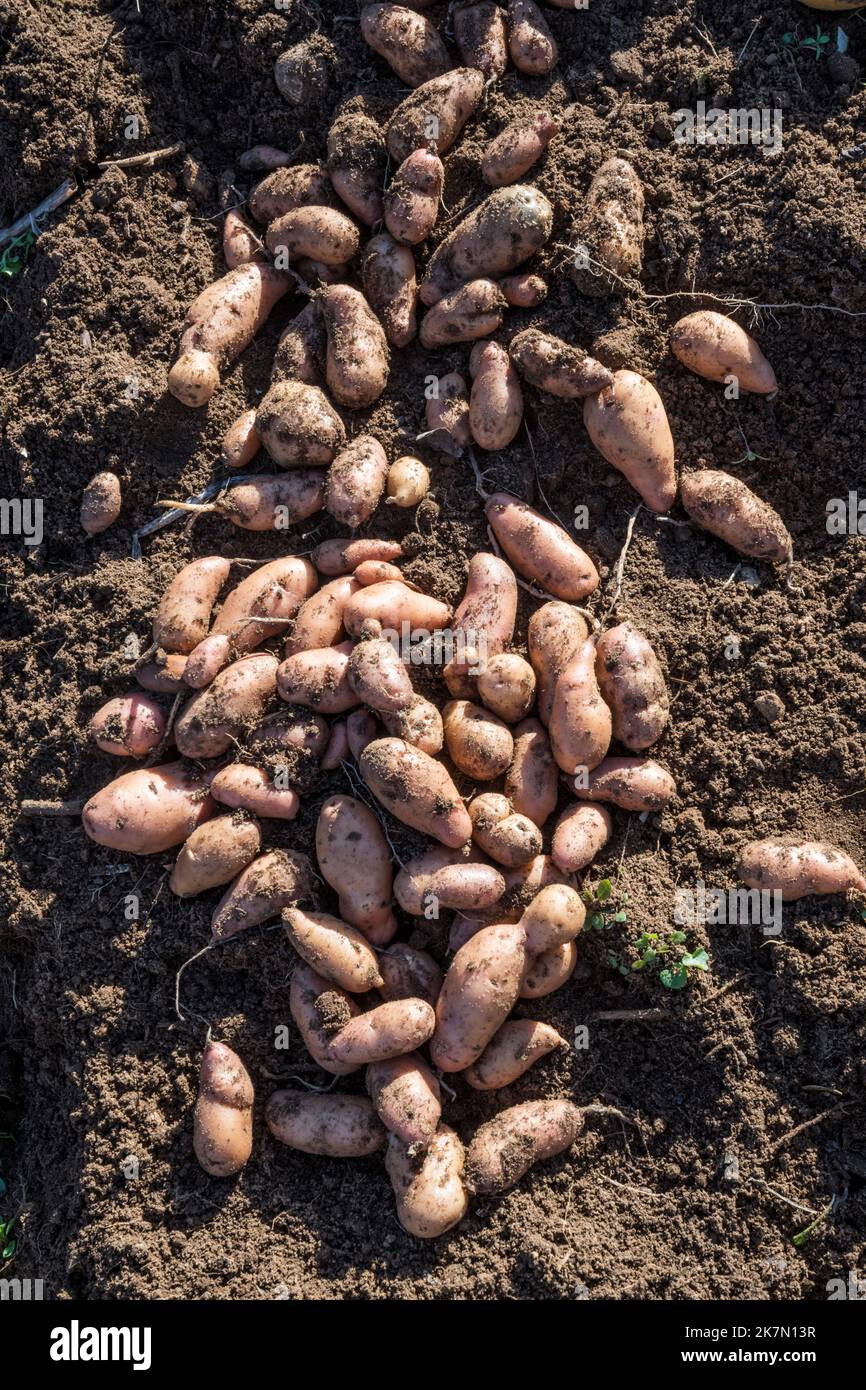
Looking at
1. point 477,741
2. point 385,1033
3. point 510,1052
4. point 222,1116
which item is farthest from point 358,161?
point 222,1116

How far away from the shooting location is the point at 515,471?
370 cm

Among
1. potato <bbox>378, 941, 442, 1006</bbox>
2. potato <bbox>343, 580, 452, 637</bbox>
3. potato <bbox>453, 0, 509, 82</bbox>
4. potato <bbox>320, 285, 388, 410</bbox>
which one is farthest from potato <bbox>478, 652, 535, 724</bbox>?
potato <bbox>453, 0, 509, 82</bbox>

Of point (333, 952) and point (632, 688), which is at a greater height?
point (632, 688)

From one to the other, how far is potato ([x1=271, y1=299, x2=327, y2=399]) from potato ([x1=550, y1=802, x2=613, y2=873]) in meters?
1.70

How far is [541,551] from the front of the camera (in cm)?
358

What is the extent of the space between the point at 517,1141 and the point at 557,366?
95.5 inches

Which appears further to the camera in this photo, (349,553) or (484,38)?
(484,38)

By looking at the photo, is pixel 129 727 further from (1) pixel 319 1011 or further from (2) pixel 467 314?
(2) pixel 467 314

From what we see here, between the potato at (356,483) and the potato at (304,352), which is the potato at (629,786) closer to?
the potato at (356,483)

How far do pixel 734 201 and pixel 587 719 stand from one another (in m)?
1.91

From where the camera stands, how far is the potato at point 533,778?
3.45m

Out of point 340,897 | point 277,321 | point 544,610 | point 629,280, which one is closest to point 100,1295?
point 340,897

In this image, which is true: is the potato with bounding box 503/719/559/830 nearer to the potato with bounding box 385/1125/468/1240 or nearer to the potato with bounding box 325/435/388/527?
the potato with bounding box 325/435/388/527

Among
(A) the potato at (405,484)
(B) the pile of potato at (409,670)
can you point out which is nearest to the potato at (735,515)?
(B) the pile of potato at (409,670)
